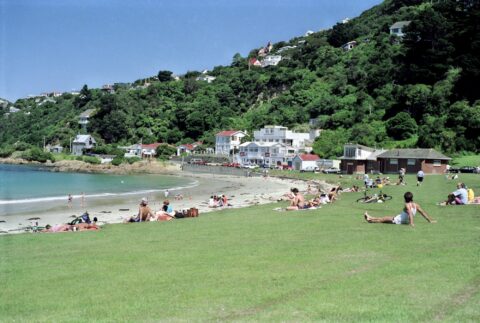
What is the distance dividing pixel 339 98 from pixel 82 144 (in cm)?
6365

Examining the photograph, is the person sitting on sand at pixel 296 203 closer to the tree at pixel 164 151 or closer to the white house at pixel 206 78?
the tree at pixel 164 151

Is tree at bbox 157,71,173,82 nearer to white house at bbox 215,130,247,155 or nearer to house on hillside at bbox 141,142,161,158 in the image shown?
house on hillside at bbox 141,142,161,158

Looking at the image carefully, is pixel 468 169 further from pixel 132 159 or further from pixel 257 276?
pixel 132 159

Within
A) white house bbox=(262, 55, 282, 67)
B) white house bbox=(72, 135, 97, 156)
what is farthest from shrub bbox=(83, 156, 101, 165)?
white house bbox=(262, 55, 282, 67)

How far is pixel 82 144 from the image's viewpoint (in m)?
120

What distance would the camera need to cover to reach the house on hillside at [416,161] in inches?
2004

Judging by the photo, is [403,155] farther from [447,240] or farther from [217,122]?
[217,122]

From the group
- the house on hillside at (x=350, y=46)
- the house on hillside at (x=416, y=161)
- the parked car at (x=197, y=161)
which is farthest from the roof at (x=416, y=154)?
the house on hillside at (x=350, y=46)

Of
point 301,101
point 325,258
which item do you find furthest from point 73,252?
point 301,101

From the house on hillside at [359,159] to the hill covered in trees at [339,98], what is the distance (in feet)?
23.4

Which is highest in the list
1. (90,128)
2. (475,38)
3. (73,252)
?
(475,38)

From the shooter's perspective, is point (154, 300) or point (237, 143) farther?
point (237, 143)

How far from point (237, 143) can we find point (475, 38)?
1828 inches

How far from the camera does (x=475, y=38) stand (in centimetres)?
6988
